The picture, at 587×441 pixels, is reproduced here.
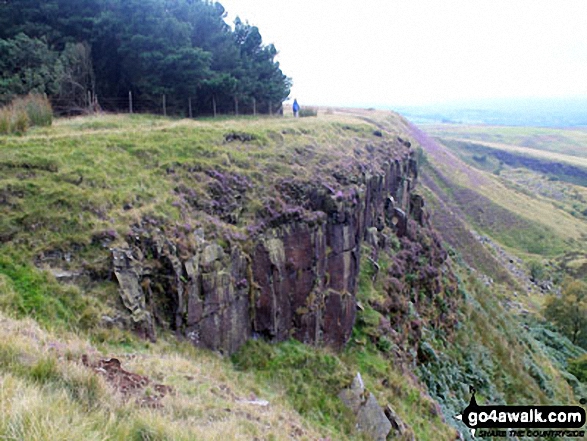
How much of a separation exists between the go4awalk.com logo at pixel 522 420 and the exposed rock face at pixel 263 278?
7691 mm

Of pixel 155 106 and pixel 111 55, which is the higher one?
pixel 111 55

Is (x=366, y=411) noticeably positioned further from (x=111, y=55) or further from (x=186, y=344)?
(x=111, y=55)

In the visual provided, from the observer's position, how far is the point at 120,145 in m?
17.8

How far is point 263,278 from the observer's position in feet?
53.5

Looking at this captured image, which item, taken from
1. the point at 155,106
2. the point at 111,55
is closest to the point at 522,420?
the point at 155,106

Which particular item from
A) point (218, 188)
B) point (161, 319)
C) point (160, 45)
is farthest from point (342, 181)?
point (160, 45)

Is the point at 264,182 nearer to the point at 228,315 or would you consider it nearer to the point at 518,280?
the point at 228,315

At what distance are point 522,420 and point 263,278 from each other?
53.9 feet

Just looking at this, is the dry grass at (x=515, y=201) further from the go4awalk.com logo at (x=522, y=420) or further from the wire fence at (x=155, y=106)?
the wire fence at (x=155, y=106)

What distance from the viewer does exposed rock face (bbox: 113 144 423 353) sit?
508 inches

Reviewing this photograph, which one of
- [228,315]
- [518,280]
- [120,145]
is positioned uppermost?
[120,145]

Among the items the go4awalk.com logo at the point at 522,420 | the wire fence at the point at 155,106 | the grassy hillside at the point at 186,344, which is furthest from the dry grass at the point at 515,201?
the wire fence at the point at 155,106

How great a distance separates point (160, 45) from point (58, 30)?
821cm

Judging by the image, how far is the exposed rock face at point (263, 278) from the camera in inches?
508
